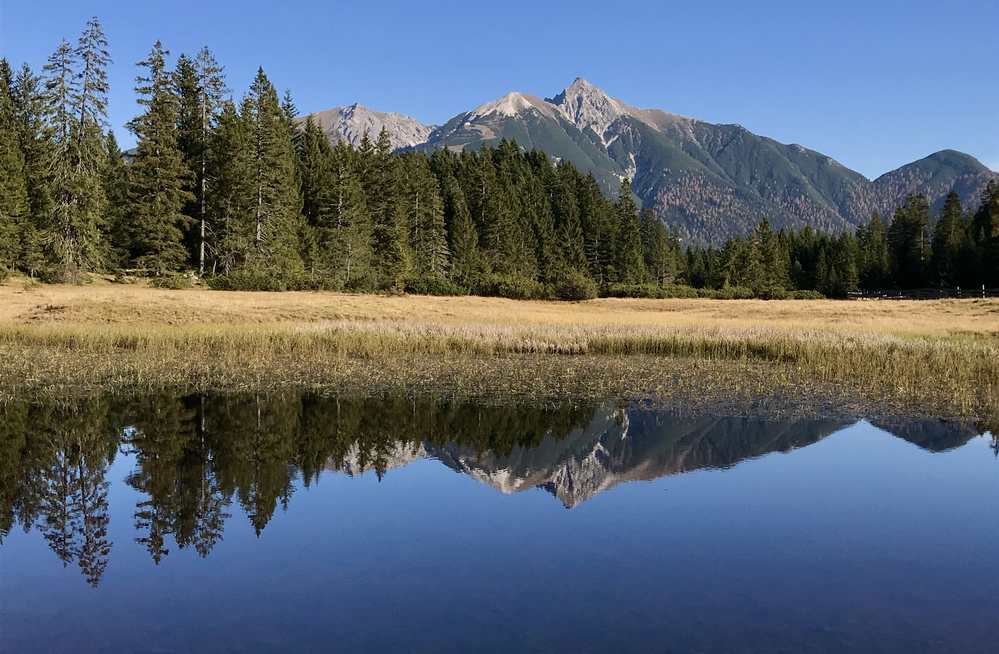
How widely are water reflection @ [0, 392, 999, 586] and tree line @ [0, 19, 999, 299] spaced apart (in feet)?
115

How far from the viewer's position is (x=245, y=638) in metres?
6.71

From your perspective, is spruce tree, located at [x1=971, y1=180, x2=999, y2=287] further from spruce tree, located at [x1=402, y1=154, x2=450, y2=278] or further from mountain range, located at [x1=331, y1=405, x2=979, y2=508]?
mountain range, located at [x1=331, y1=405, x2=979, y2=508]

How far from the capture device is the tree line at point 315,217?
4872cm

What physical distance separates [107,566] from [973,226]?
115684 millimetres

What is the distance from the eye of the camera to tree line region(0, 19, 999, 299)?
48719 mm

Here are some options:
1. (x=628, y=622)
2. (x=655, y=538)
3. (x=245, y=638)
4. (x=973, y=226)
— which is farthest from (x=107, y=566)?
(x=973, y=226)

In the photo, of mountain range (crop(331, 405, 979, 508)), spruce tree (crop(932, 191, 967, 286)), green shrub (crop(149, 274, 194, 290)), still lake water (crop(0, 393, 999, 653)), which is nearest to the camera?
still lake water (crop(0, 393, 999, 653))

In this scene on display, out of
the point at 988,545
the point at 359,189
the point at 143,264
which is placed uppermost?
the point at 359,189

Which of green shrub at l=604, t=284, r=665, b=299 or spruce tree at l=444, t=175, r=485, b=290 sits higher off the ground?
spruce tree at l=444, t=175, r=485, b=290

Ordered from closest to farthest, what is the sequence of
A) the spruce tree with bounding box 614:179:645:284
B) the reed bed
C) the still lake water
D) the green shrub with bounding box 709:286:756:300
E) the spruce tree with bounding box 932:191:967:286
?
the still lake water < the reed bed < the green shrub with bounding box 709:286:756:300 < the spruce tree with bounding box 932:191:967:286 < the spruce tree with bounding box 614:179:645:284

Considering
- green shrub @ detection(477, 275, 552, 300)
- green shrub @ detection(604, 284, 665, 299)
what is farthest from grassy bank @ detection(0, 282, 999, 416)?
green shrub @ detection(604, 284, 665, 299)

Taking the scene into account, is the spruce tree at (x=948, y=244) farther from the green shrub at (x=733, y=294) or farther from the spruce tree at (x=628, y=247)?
the spruce tree at (x=628, y=247)

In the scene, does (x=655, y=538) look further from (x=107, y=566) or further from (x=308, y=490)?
(x=107, y=566)

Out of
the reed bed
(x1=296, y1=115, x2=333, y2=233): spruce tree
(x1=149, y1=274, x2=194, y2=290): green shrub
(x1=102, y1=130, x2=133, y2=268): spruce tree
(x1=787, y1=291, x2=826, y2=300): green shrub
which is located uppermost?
(x1=296, y1=115, x2=333, y2=233): spruce tree
